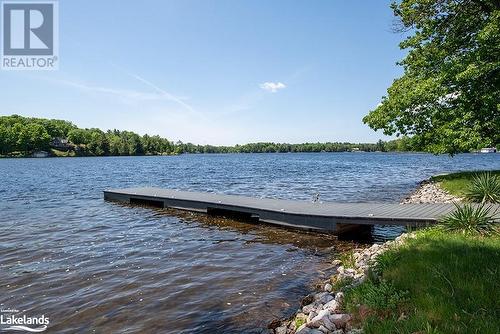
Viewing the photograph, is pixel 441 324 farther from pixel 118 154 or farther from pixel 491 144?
pixel 118 154

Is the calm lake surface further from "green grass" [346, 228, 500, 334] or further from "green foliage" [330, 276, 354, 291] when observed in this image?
"green grass" [346, 228, 500, 334]

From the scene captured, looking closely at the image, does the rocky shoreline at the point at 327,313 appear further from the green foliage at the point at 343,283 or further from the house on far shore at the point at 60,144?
the house on far shore at the point at 60,144

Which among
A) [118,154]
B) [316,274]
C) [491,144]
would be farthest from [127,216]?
[118,154]

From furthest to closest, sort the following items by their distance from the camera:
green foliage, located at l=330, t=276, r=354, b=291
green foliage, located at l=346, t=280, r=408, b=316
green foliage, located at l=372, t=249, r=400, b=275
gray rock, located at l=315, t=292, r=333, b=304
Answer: green foliage, located at l=330, t=276, r=354, b=291 → green foliage, located at l=372, t=249, r=400, b=275 → gray rock, located at l=315, t=292, r=333, b=304 → green foliage, located at l=346, t=280, r=408, b=316

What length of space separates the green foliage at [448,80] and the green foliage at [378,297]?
45.0ft

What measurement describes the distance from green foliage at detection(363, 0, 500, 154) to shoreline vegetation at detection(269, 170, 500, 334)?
10123 mm

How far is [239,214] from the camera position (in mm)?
19406

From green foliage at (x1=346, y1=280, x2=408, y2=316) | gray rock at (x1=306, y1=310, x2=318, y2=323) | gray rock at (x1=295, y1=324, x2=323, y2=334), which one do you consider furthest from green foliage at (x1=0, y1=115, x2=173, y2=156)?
green foliage at (x1=346, y1=280, x2=408, y2=316)

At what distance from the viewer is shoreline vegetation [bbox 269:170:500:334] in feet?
16.6

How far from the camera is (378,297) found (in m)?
6.11

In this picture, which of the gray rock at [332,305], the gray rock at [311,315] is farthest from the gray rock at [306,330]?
the gray rock at [332,305]

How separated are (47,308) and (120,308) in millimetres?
1848

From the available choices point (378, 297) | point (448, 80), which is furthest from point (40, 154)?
point (378, 297)

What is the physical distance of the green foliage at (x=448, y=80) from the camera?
16.7m
